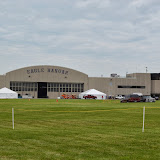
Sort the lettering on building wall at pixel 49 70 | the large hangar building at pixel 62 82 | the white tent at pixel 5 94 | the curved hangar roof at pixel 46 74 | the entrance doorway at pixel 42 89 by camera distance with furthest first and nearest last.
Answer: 1. the entrance doorway at pixel 42 89
2. the lettering on building wall at pixel 49 70
3. the large hangar building at pixel 62 82
4. the curved hangar roof at pixel 46 74
5. the white tent at pixel 5 94

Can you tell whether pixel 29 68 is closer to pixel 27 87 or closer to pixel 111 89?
pixel 27 87

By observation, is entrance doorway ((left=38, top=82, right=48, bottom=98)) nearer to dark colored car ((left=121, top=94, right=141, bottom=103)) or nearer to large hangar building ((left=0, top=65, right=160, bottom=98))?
large hangar building ((left=0, top=65, right=160, bottom=98))

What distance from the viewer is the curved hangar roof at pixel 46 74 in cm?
9981

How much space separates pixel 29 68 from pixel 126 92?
3482 centimetres

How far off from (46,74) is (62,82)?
6.05 m

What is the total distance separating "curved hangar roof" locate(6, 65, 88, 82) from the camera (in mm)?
99812

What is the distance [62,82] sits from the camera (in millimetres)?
104562

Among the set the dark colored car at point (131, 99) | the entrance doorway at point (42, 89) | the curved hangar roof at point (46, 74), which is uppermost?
the curved hangar roof at point (46, 74)

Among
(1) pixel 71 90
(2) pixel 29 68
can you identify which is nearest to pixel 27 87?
(2) pixel 29 68

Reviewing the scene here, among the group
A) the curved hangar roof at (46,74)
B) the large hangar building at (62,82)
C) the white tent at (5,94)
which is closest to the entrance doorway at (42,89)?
the large hangar building at (62,82)

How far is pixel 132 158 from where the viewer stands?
10.1m

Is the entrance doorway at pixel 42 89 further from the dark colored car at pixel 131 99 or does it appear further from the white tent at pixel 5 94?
the dark colored car at pixel 131 99

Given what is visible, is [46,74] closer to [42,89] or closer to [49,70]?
[49,70]

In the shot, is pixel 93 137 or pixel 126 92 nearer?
pixel 93 137
